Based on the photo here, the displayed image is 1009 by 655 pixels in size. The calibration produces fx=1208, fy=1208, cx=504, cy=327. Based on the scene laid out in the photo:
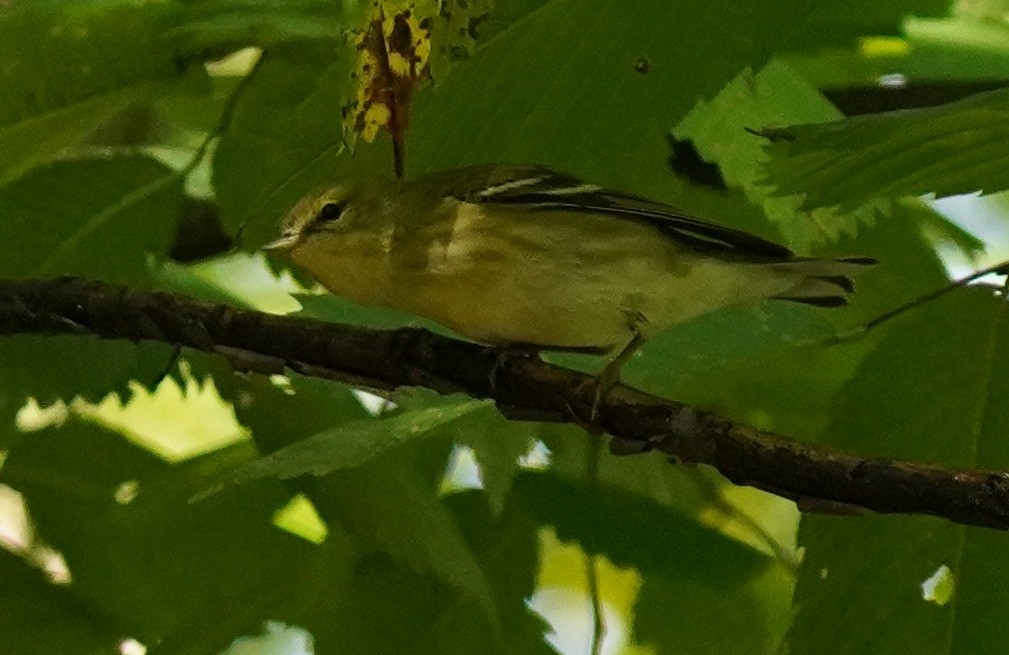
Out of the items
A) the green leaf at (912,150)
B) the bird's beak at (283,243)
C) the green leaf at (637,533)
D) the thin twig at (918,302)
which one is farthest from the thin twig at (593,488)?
the green leaf at (912,150)

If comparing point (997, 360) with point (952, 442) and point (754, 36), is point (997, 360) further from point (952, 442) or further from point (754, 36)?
point (754, 36)

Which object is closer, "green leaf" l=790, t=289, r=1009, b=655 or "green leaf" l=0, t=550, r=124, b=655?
"green leaf" l=790, t=289, r=1009, b=655

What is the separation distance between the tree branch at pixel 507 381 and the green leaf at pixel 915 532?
177 millimetres

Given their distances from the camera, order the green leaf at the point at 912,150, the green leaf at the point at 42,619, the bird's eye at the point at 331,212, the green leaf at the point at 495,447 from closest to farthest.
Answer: the green leaf at the point at 912,150 < the green leaf at the point at 495,447 < the green leaf at the point at 42,619 < the bird's eye at the point at 331,212

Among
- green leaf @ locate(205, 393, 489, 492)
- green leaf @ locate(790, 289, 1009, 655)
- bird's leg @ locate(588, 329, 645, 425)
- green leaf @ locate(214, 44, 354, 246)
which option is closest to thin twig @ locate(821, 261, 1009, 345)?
green leaf @ locate(790, 289, 1009, 655)

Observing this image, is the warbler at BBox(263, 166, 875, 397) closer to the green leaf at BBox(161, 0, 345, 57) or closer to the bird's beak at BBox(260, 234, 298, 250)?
the bird's beak at BBox(260, 234, 298, 250)

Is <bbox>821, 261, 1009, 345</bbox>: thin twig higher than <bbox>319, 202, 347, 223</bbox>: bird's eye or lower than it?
higher

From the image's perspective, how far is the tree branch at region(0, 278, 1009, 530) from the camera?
620 millimetres

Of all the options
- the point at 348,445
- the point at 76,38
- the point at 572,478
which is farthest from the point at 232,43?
the point at 572,478

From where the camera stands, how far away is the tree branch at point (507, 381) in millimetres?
620

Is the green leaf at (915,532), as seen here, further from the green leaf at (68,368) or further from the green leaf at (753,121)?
the green leaf at (68,368)

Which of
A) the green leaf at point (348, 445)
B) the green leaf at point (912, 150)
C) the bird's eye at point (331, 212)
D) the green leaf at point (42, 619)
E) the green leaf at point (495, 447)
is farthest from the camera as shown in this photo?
the bird's eye at point (331, 212)

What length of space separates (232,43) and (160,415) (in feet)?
2.42

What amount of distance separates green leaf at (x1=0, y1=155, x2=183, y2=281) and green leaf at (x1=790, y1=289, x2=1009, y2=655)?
662 millimetres
